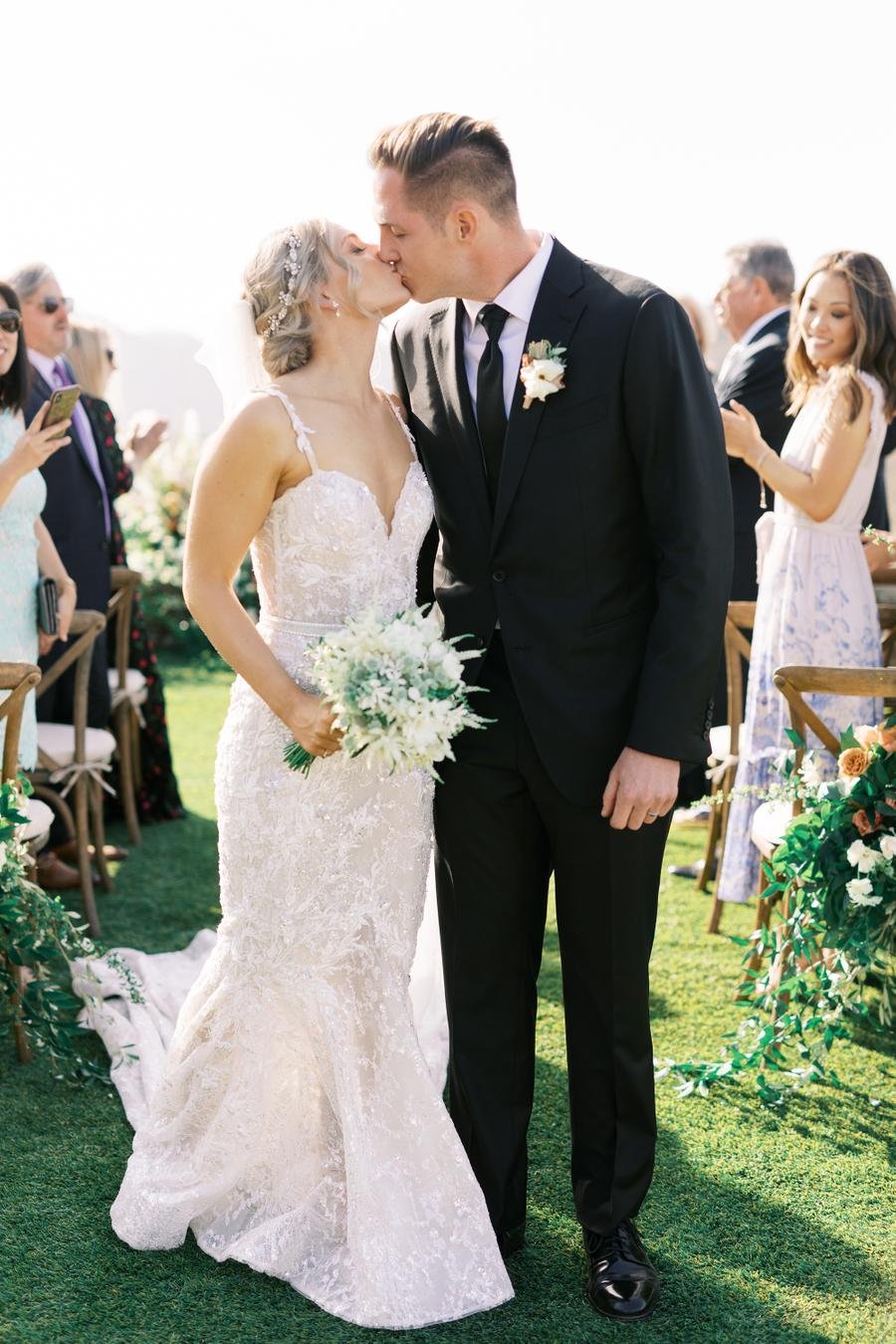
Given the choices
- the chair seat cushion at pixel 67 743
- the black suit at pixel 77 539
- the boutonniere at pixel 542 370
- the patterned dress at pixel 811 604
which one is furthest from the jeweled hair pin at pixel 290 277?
the black suit at pixel 77 539

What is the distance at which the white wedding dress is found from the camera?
2.82 m

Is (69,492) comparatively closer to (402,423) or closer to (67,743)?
(67,743)

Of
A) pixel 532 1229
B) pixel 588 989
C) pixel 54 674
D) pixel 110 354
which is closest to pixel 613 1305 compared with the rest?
pixel 532 1229

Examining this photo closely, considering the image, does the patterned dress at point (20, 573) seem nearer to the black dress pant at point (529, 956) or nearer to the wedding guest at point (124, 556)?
the wedding guest at point (124, 556)

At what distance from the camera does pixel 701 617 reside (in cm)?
259

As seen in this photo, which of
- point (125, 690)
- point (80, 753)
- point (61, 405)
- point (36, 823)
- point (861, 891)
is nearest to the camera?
point (861, 891)

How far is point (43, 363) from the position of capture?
20.1 feet

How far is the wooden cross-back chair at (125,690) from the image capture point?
6.19 metres

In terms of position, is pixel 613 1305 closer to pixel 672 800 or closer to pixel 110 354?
pixel 672 800

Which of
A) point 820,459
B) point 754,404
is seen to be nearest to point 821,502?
point 820,459

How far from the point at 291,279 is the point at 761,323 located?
410 centimetres

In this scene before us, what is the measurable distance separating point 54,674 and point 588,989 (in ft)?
9.71

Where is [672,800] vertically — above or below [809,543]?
below

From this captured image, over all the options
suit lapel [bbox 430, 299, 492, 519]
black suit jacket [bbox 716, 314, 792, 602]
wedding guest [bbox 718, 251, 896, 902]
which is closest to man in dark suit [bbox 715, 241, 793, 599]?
black suit jacket [bbox 716, 314, 792, 602]
